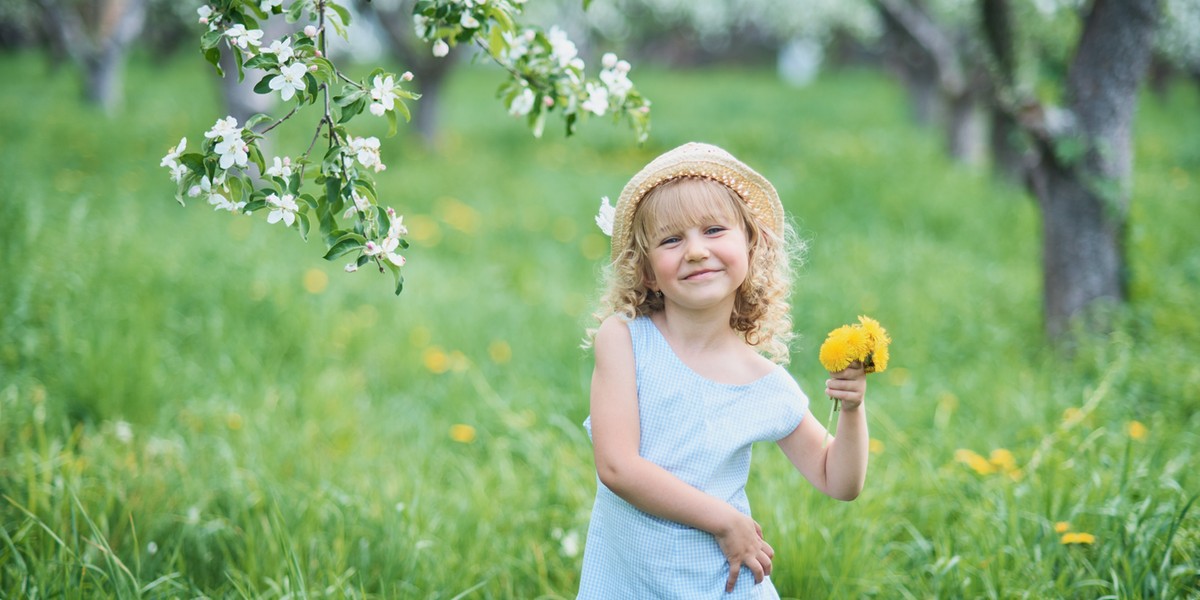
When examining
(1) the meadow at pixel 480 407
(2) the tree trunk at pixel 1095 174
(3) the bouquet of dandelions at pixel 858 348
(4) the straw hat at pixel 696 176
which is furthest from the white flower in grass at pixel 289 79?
(2) the tree trunk at pixel 1095 174

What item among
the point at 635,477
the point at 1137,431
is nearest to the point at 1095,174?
the point at 1137,431

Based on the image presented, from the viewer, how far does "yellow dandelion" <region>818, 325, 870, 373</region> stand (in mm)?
1444

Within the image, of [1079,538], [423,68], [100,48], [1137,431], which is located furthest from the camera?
[100,48]

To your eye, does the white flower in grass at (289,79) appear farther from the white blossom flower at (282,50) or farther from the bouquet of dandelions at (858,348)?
the bouquet of dandelions at (858,348)

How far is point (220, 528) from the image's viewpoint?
2361mm

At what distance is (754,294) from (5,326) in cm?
304

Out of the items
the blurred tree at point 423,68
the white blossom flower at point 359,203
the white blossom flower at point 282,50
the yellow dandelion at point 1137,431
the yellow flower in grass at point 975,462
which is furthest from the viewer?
the blurred tree at point 423,68

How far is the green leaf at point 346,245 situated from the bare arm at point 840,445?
0.82 m

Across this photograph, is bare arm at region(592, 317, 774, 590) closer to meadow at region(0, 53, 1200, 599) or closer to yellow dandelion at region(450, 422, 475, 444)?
meadow at region(0, 53, 1200, 599)

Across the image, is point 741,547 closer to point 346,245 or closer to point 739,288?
point 739,288

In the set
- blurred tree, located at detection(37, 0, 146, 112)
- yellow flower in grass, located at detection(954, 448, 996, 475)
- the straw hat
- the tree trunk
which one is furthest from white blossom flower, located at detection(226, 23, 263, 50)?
blurred tree, located at detection(37, 0, 146, 112)

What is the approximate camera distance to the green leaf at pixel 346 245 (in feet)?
4.89

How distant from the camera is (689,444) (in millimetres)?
1597

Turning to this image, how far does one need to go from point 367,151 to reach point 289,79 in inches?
6.5
